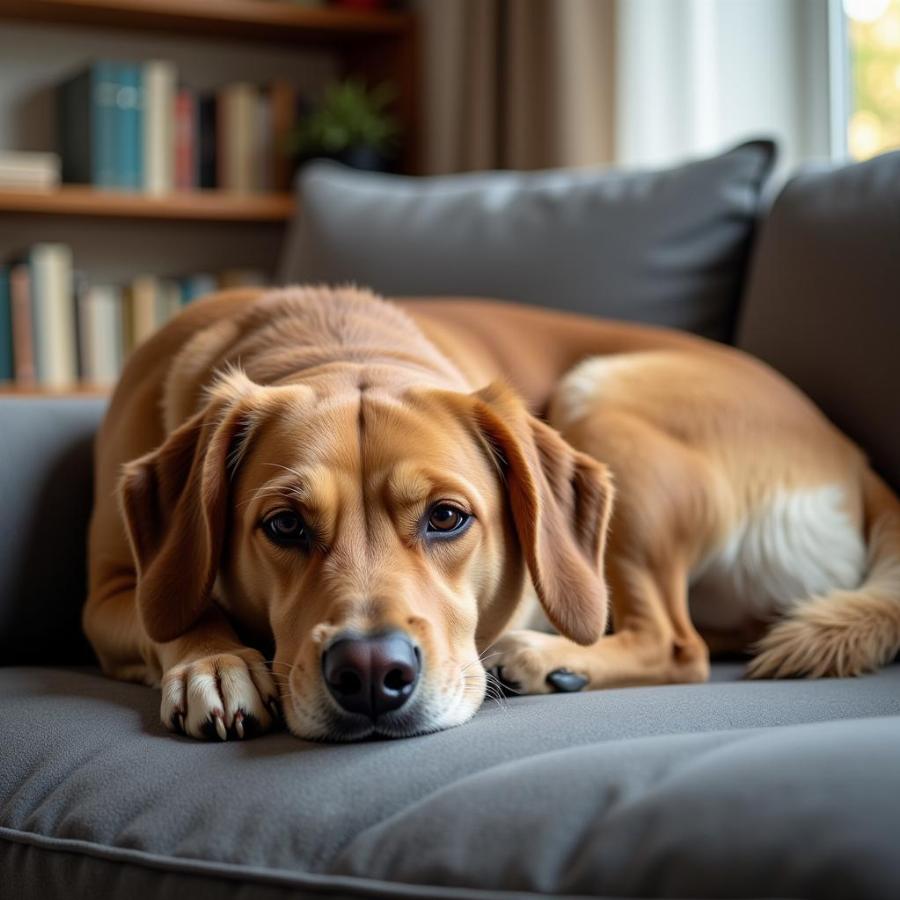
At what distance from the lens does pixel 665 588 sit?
1.76m

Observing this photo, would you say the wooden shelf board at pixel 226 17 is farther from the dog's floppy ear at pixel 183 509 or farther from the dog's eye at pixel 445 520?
the dog's eye at pixel 445 520

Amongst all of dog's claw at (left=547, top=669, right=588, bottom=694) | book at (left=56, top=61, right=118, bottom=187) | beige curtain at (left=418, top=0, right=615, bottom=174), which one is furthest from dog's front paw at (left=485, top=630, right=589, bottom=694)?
book at (left=56, top=61, right=118, bottom=187)

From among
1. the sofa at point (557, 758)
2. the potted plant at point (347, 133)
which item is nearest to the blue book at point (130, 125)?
the potted plant at point (347, 133)

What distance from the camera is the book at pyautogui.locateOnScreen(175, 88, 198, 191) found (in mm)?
4066

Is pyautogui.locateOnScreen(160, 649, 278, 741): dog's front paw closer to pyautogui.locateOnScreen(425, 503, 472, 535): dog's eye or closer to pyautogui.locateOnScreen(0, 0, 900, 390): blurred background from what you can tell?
pyautogui.locateOnScreen(425, 503, 472, 535): dog's eye

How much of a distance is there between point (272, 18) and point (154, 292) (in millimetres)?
1001

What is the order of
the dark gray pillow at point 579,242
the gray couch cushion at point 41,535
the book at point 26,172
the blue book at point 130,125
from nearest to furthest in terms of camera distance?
1. the gray couch cushion at point 41,535
2. the dark gray pillow at point 579,242
3. the book at point 26,172
4. the blue book at point 130,125

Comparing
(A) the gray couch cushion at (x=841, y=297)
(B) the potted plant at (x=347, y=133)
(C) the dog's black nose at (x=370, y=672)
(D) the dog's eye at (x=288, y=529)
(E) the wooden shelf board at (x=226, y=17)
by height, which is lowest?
(C) the dog's black nose at (x=370, y=672)

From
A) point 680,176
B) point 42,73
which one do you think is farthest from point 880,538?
point 42,73

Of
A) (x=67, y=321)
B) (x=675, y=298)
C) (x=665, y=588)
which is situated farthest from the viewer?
(x=67, y=321)

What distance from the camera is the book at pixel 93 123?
12.7 feet

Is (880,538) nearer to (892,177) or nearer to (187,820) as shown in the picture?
(892,177)

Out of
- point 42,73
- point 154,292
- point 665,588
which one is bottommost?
point 665,588

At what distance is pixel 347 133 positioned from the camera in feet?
13.0
